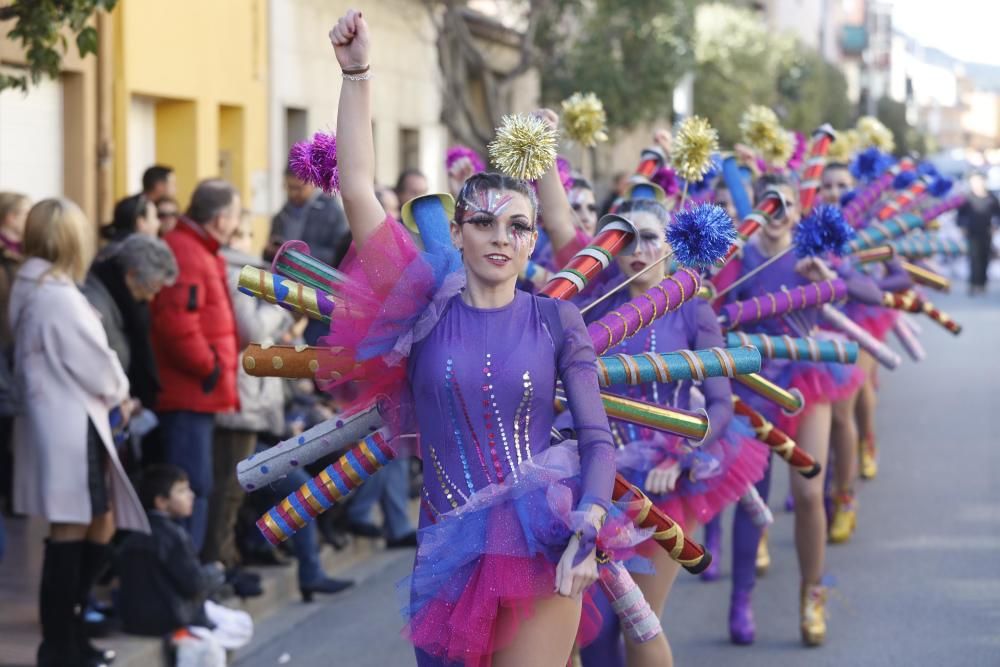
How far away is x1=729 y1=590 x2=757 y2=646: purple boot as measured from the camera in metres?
7.90

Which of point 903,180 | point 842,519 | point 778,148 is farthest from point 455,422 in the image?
point 903,180

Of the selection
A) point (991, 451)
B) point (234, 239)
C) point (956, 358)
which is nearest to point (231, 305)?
point (234, 239)

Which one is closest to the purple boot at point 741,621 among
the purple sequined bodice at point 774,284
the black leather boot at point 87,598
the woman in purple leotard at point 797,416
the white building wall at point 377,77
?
the woman in purple leotard at point 797,416

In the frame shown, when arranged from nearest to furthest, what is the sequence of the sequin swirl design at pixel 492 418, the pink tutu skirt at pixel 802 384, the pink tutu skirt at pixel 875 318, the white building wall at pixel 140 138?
the sequin swirl design at pixel 492 418 < the pink tutu skirt at pixel 802 384 < the pink tutu skirt at pixel 875 318 < the white building wall at pixel 140 138

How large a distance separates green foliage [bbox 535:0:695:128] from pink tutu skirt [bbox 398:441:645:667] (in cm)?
1936

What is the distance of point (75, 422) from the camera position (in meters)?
7.12

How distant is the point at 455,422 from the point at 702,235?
3.35 feet

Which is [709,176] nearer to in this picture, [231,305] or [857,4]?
[231,305]

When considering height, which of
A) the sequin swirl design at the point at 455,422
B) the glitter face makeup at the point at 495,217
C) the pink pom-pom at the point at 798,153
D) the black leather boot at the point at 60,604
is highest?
the pink pom-pom at the point at 798,153

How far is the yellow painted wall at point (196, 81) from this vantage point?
13.2 meters

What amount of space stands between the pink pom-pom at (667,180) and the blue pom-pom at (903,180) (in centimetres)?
424

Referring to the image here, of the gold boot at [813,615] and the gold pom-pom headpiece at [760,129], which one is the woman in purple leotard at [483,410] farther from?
the gold pom-pom headpiece at [760,129]

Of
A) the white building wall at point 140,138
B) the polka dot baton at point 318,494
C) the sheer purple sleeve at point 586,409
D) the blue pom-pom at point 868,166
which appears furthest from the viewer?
the white building wall at point 140,138

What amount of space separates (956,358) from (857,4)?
89.8 metres
